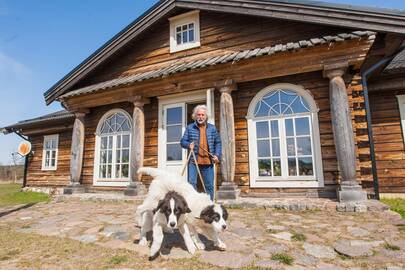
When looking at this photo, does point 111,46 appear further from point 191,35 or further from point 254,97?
point 254,97

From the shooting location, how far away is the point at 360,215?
4012mm

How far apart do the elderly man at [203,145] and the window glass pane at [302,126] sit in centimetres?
238

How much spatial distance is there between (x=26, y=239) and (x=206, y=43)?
607 cm

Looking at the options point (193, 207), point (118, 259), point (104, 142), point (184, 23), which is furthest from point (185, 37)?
point (118, 259)

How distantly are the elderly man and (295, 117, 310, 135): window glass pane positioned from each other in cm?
238

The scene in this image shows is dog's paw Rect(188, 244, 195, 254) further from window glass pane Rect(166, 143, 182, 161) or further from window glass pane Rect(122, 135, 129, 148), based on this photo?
window glass pane Rect(122, 135, 129, 148)

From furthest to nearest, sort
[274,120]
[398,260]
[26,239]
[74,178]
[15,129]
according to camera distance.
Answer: [15,129] < [74,178] < [274,120] < [26,239] < [398,260]

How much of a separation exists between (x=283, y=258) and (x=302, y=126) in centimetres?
363

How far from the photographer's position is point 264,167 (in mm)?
5770

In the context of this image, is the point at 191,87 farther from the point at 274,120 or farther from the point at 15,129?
the point at 15,129

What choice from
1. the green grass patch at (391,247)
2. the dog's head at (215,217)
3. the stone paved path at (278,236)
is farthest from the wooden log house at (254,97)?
the dog's head at (215,217)

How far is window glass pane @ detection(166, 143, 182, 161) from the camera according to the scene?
6.80 m

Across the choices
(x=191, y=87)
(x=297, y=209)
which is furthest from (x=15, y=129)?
(x=297, y=209)

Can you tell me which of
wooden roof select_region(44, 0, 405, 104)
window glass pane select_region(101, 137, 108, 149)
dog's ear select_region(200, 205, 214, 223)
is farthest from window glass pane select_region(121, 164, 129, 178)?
dog's ear select_region(200, 205, 214, 223)
